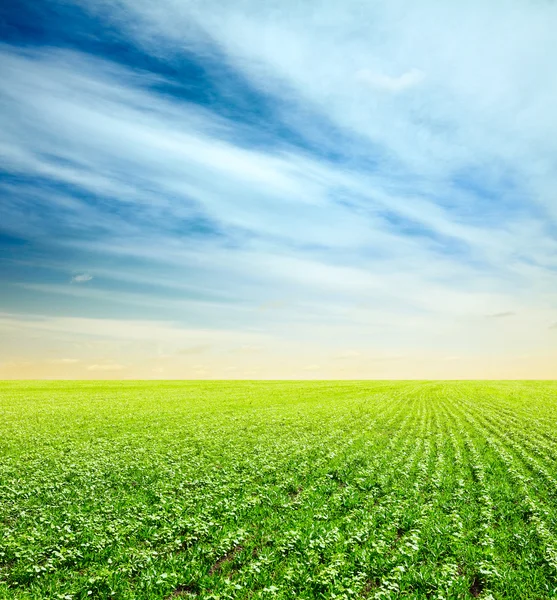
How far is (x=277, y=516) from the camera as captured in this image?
16.6m

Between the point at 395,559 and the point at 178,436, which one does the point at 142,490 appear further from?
the point at 178,436

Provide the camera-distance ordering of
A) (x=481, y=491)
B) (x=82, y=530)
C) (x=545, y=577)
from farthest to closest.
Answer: (x=481, y=491), (x=82, y=530), (x=545, y=577)

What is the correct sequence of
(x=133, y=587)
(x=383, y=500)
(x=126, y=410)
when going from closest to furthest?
(x=133, y=587)
(x=383, y=500)
(x=126, y=410)

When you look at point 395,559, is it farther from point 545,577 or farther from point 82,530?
point 82,530

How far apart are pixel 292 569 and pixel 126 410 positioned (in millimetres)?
48910

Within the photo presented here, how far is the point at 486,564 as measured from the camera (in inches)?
487

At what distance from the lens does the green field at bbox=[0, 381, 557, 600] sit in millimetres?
11633

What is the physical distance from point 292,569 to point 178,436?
26.0m

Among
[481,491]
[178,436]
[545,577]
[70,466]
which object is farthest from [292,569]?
[178,436]

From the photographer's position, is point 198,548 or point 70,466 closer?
point 198,548

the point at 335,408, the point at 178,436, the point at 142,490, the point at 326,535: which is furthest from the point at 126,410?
the point at 326,535

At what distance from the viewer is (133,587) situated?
447 inches

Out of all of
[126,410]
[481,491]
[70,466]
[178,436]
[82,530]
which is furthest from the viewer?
[126,410]

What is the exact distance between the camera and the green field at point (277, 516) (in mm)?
11633
